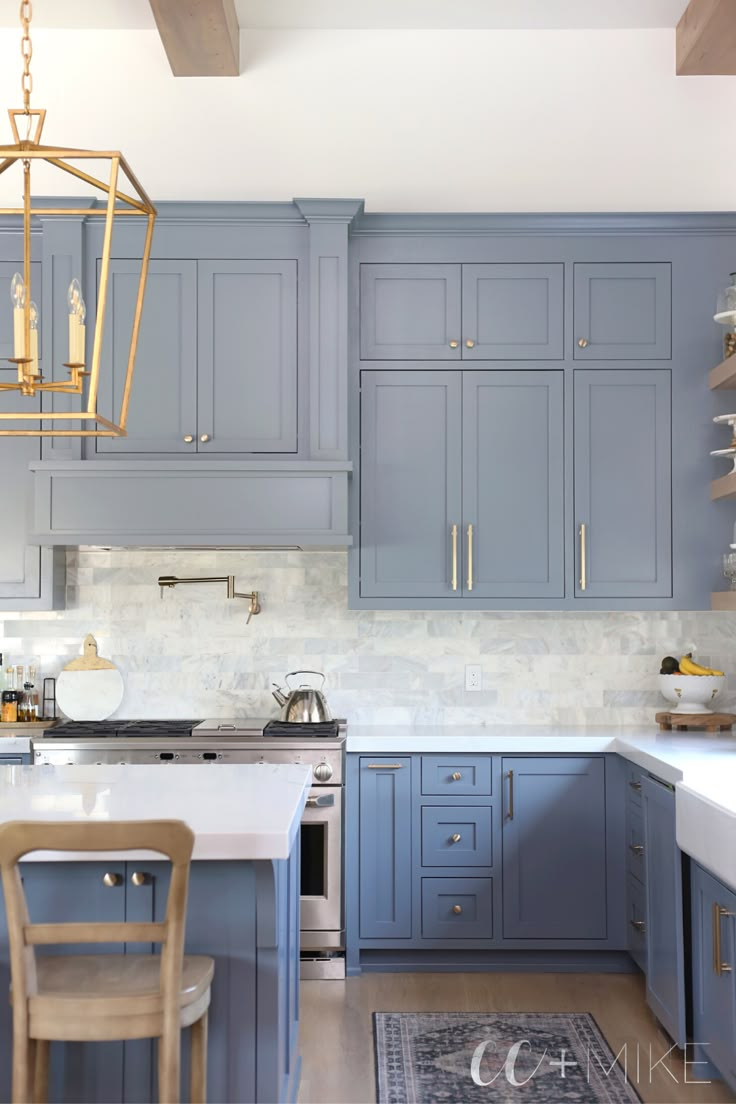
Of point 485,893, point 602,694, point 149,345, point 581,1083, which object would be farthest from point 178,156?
point 581,1083

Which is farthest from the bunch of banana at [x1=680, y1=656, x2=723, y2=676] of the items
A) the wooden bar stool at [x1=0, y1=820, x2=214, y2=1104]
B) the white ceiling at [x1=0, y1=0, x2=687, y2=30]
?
the wooden bar stool at [x1=0, y1=820, x2=214, y2=1104]

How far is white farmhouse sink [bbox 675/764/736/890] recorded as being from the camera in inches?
105

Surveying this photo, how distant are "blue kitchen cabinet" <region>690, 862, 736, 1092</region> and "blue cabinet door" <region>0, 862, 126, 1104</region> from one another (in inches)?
60.2

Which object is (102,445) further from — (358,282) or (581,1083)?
(581,1083)

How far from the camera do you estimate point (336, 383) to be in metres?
4.18

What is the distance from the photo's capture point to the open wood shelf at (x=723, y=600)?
3.98m

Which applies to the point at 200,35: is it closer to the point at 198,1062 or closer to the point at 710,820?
the point at 710,820

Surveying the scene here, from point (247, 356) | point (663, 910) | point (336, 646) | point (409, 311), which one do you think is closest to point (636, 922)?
point (663, 910)

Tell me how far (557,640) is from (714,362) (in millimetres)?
1305

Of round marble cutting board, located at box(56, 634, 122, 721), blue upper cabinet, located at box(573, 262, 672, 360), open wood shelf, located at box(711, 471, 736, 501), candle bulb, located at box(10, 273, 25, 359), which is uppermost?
blue upper cabinet, located at box(573, 262, 672, 360)

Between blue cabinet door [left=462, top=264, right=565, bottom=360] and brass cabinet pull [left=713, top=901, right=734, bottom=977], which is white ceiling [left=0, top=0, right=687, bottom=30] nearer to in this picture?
blue cabinet door [left=462, top=264, right=565, bottom=360]

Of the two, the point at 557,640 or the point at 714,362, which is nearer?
the point at 714,362

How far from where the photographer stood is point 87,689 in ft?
14.7

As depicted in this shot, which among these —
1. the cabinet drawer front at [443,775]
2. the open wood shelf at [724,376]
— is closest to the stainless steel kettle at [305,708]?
the cabinet drawer front at [443,775]
